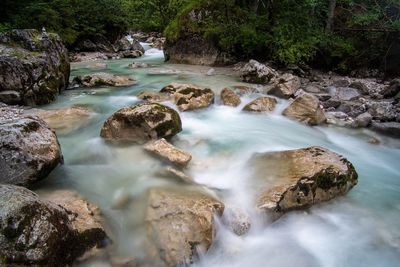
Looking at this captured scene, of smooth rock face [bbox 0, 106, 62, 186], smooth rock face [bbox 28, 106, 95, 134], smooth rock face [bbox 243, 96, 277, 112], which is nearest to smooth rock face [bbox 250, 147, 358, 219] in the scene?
smooth rock face [bbox 0, 106, 62, 186]

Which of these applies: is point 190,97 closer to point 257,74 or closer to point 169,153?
point 169,153

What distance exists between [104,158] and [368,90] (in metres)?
8.78

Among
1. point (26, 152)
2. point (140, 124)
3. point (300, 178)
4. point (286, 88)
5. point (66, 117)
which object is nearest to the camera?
point (26, 152)

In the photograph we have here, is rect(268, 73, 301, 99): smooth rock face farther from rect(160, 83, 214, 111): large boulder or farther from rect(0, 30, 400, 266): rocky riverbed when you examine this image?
rect(160, 83, 214, 111): large boulder

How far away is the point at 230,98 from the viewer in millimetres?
9617

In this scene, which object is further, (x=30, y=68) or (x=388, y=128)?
(x=30, y=68)

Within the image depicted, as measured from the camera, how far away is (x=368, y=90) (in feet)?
37.0

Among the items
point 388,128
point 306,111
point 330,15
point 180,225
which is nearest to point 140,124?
point 180,225

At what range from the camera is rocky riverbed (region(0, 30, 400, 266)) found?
410 centimetres

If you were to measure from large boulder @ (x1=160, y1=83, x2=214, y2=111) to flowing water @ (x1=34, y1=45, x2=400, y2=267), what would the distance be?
30cm

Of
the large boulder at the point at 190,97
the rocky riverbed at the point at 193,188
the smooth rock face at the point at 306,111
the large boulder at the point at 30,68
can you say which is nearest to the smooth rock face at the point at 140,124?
the rocky riverbed at the point at 193,188

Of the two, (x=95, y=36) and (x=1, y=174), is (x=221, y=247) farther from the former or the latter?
(x=95, y=36)

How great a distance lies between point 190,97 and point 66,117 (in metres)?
3.06

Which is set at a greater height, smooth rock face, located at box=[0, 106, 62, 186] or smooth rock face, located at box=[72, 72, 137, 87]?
smooth rock face, located at box=[0, 106, 62, 186]
